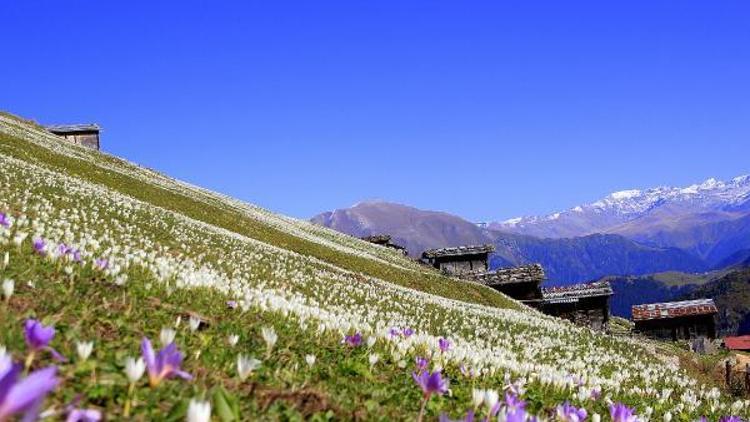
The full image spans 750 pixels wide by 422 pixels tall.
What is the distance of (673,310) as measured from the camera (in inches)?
2921

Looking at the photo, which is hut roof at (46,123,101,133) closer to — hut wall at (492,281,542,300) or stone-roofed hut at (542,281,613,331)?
hut wall at (492,281,542,300)

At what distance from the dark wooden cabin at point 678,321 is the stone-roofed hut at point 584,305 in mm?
3985

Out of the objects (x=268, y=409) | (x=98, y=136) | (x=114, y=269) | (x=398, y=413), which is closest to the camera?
(x=268, y=409)

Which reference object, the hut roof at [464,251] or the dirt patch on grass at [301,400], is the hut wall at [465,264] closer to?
the hut roof at [464,251]

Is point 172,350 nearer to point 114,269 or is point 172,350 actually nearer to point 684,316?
point 114,269

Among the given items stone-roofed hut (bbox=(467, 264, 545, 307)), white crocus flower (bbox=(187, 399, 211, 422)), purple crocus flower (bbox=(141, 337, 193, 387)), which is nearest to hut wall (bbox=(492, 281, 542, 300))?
stone-roofed hut (bbox=(467, 264, 545, 307))

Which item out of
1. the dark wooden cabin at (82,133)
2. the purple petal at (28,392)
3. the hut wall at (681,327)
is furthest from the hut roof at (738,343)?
the purple petal at (28,392)

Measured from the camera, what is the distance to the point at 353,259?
46.2m

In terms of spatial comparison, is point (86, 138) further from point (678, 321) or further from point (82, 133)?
point (678, 321)

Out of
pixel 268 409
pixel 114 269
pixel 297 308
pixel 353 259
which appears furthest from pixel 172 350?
pixel 353 259

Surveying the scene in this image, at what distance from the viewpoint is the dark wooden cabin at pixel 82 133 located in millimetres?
99119

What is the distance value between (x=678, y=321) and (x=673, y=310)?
135 cm

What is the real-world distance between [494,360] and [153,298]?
4.91 metres

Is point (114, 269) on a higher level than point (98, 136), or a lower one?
lower
